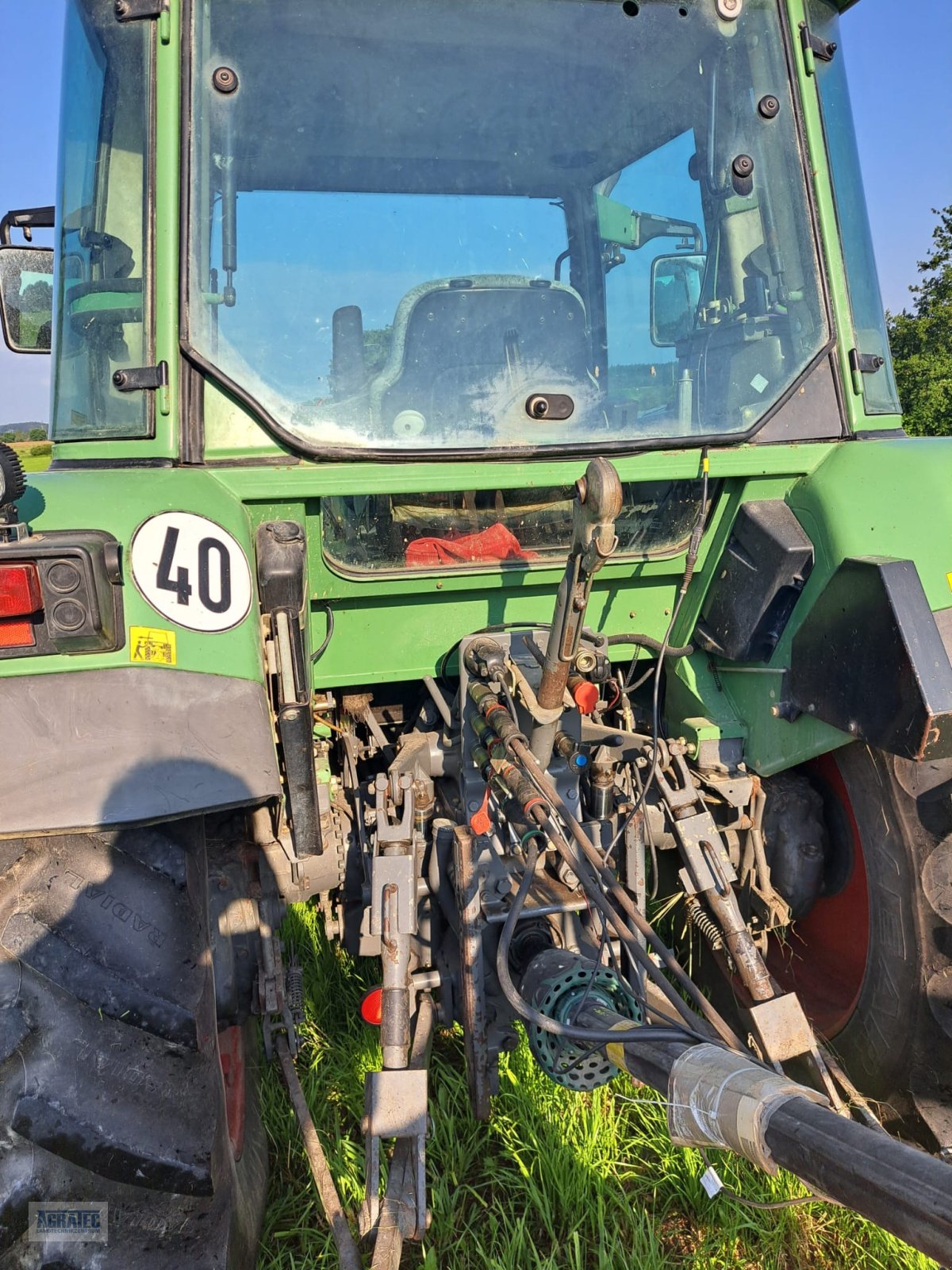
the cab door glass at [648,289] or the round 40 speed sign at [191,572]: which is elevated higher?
the cab door glass at [648,289]

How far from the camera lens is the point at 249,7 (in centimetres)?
190

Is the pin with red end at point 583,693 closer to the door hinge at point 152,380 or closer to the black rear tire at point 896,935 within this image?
the black rear tire at point 896,935

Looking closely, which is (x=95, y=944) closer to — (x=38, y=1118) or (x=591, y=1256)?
(x=38, y=1118)

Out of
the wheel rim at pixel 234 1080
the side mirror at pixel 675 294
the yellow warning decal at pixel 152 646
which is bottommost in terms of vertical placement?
the wheel rim at pixel 234 1080

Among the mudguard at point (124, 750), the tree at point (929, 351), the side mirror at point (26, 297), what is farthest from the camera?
the tree at point (929, 351)

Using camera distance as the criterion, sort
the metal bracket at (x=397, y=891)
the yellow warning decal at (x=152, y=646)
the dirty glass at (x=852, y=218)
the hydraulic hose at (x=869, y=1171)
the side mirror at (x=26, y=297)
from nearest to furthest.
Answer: the hydraulic hose at (x=869, y=1171), the yellow warning decal at (x=152, y=646), the metal bracket at (x=397, y=891), the dirty glass at (x=852, y=218), the side mirror at (x=26, y=297)

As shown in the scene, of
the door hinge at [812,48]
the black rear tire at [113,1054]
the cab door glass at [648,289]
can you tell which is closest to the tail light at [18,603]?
the black rear tire at [113,1054]

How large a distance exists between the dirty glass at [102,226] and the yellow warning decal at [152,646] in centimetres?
57

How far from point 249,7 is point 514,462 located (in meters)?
1.05

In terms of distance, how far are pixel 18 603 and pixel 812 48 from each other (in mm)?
2161

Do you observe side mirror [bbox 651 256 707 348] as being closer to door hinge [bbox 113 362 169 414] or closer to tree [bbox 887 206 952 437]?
door hinge [bbox 113 362 169 414]

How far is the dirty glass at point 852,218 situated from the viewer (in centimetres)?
226

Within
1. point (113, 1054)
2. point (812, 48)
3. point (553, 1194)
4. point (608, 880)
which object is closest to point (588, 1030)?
point (608, 880)

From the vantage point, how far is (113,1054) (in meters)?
1.42
